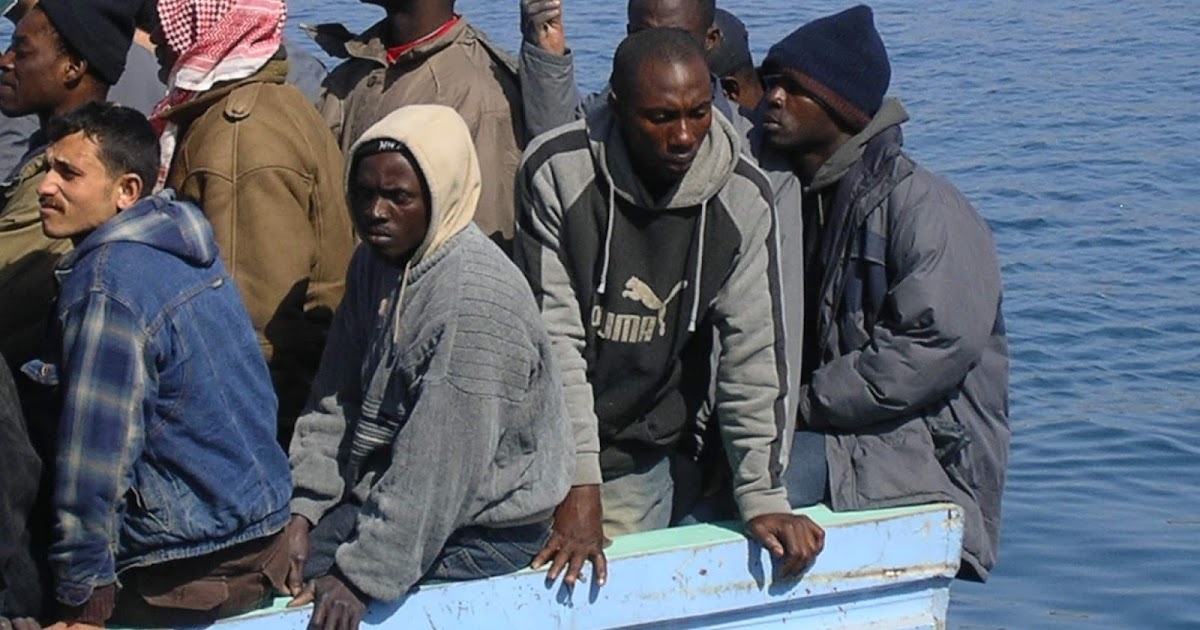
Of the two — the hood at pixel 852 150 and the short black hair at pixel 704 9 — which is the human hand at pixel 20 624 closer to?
the hood at pixel 852 150

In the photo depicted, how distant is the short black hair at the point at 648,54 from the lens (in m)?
3.93

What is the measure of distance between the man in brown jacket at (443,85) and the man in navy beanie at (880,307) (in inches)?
25.0

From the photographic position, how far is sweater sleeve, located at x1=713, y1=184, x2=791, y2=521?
13.5ft

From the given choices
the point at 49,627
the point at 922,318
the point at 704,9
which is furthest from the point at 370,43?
the point at 49,627

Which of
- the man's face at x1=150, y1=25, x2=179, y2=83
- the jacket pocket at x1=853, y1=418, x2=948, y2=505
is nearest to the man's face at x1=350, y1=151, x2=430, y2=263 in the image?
the man's face at x1=150, y1=25, x2=179, y2=83

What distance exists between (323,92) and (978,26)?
1274cm

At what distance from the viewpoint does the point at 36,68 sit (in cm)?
434

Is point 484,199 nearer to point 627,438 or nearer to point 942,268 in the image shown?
point 627,438

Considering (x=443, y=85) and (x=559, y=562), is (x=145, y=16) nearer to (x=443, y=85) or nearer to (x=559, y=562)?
(x=443, y=85)

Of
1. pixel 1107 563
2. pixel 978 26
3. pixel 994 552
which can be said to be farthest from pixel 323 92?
pixel 978 26

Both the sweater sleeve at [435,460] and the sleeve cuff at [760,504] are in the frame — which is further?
the sleeve cuff at [760,504]

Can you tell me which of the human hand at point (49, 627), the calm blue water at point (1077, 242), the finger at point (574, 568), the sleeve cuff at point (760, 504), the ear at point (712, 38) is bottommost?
the calm blue water at point (1077, 242)

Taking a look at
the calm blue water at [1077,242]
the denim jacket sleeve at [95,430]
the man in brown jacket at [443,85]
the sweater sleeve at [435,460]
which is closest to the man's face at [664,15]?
the man in brown jacket at [443,85]

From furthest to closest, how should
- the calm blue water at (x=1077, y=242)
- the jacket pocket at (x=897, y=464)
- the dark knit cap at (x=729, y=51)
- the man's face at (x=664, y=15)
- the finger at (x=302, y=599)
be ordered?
the calm blue water at (x=1077, y=242), the dark knit cap at (x=729, y=51), the man's face at (x=664, y=15), the jacket pocket at (x=897, y=464), the finger at (x=302, y=599)
